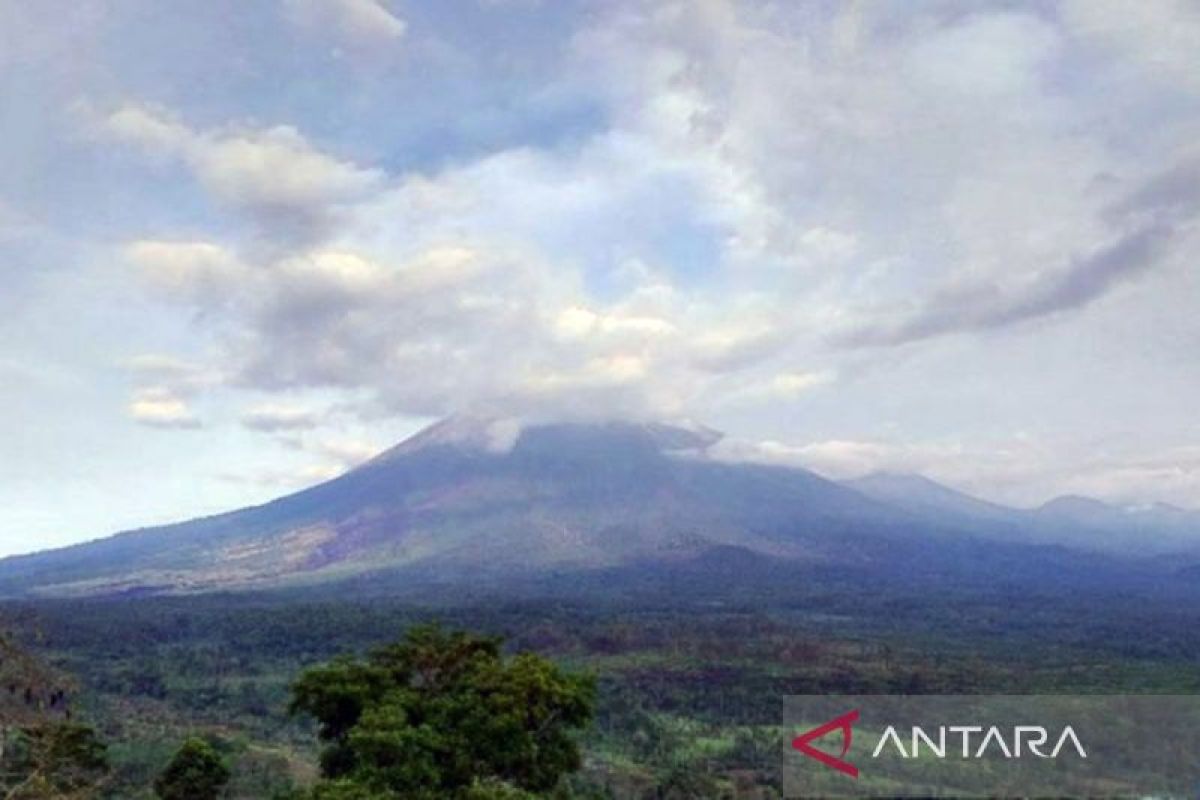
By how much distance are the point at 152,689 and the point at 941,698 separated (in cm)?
6283

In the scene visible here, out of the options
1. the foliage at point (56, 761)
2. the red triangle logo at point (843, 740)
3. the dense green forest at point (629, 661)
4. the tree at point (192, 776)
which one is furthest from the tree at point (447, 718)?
the red triangle logo at point (843, 740)

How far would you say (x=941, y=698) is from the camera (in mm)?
21688

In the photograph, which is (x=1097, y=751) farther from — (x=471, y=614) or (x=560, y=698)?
(x=471, y=614)

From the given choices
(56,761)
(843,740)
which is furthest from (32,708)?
(843,740)

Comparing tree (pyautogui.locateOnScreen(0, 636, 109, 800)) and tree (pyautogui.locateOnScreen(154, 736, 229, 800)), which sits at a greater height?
tree (pyautogui.locateOnScreen(0, 636, 109, 800))

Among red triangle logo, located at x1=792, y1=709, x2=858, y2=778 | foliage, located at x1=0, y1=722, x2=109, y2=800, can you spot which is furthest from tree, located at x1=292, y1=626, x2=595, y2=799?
red triangle logo, located at x1=792, y1=709, x2=858, y2=778

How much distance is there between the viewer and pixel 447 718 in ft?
55.6

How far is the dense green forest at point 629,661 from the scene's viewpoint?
40656mm

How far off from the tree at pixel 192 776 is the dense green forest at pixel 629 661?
8cm

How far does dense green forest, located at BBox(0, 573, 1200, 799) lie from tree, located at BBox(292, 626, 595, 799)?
13.0 inches

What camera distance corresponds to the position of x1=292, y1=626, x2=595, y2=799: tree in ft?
50.5

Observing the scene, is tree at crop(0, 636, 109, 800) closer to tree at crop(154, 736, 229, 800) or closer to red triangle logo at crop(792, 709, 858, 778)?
tree at crop(154, 736, 229, 800)

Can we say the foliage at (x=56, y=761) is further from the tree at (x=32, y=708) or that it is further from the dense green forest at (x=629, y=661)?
the dense green forest at (x=629, y=661)

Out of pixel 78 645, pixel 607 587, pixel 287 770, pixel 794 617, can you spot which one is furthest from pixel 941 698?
pixel 607 587
